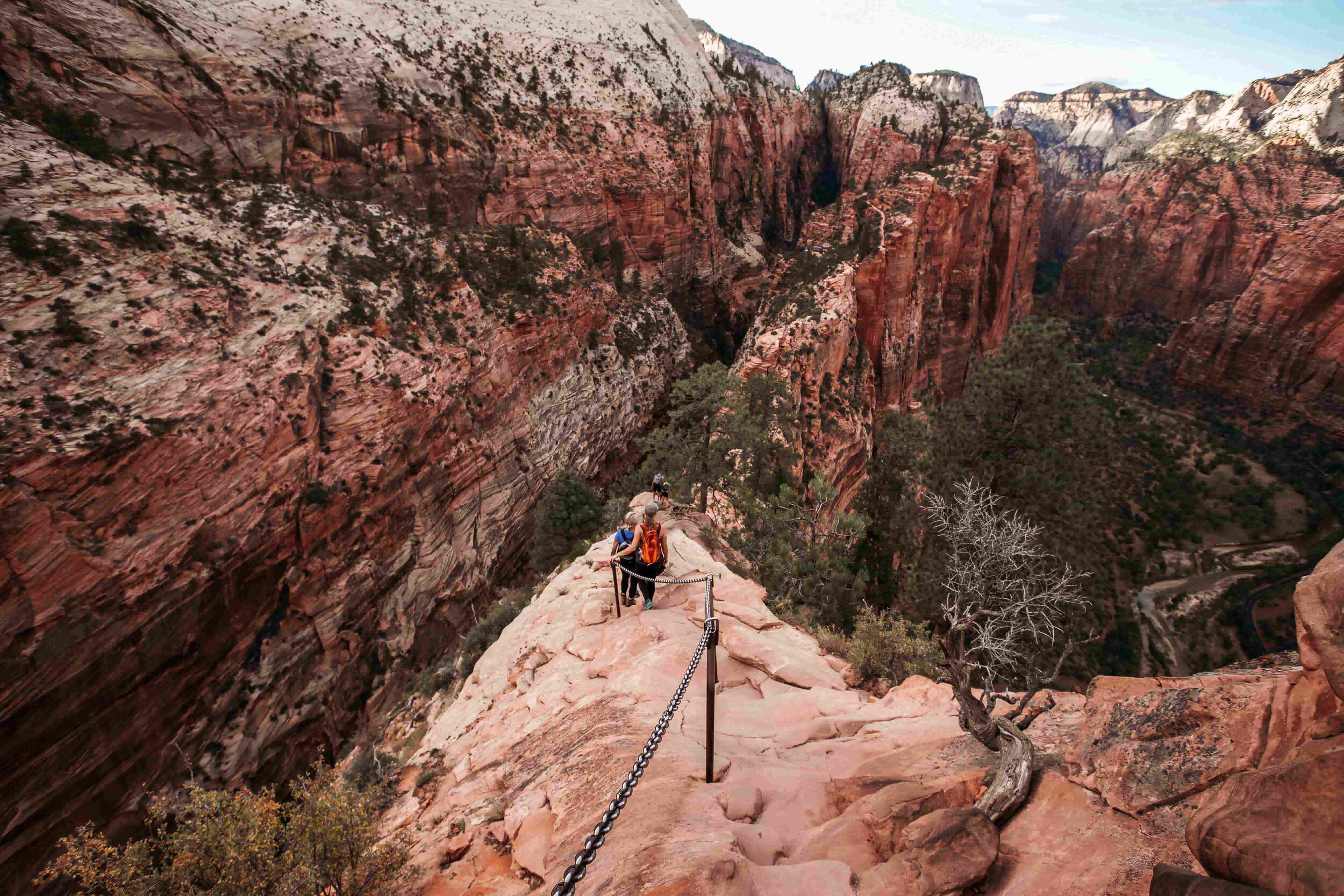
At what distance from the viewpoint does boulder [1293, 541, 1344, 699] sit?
112 inches

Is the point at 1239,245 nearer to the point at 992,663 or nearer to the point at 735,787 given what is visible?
the point at 992,663

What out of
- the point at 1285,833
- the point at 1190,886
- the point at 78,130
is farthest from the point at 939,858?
the point at 78,130

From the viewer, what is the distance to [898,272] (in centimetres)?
3325

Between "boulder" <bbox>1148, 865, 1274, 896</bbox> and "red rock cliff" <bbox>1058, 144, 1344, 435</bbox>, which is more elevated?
"red rock cliff" <bbox>1058, 144, 1344, 435</bbox>

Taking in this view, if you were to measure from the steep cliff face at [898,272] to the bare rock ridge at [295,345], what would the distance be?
0.39m

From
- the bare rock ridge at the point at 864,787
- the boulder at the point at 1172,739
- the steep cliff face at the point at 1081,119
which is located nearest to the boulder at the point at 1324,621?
the bare rock ridge at the point at 864,787

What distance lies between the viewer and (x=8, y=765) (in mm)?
10773

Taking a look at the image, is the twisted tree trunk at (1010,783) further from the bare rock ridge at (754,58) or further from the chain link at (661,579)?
the bare rock ridge at (754,58)

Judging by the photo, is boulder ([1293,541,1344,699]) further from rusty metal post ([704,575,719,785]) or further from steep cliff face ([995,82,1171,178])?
steep cliff face ([995,82,1171,178])

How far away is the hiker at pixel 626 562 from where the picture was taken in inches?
337

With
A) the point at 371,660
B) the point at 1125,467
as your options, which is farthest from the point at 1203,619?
the point at 371,660

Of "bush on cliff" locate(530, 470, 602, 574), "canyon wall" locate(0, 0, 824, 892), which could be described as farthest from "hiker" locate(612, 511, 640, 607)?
"canyon wall" locate(0, 0, 824, 892)

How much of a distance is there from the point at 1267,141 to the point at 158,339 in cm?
10317

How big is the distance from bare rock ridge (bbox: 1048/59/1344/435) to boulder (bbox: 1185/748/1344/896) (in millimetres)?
64745
